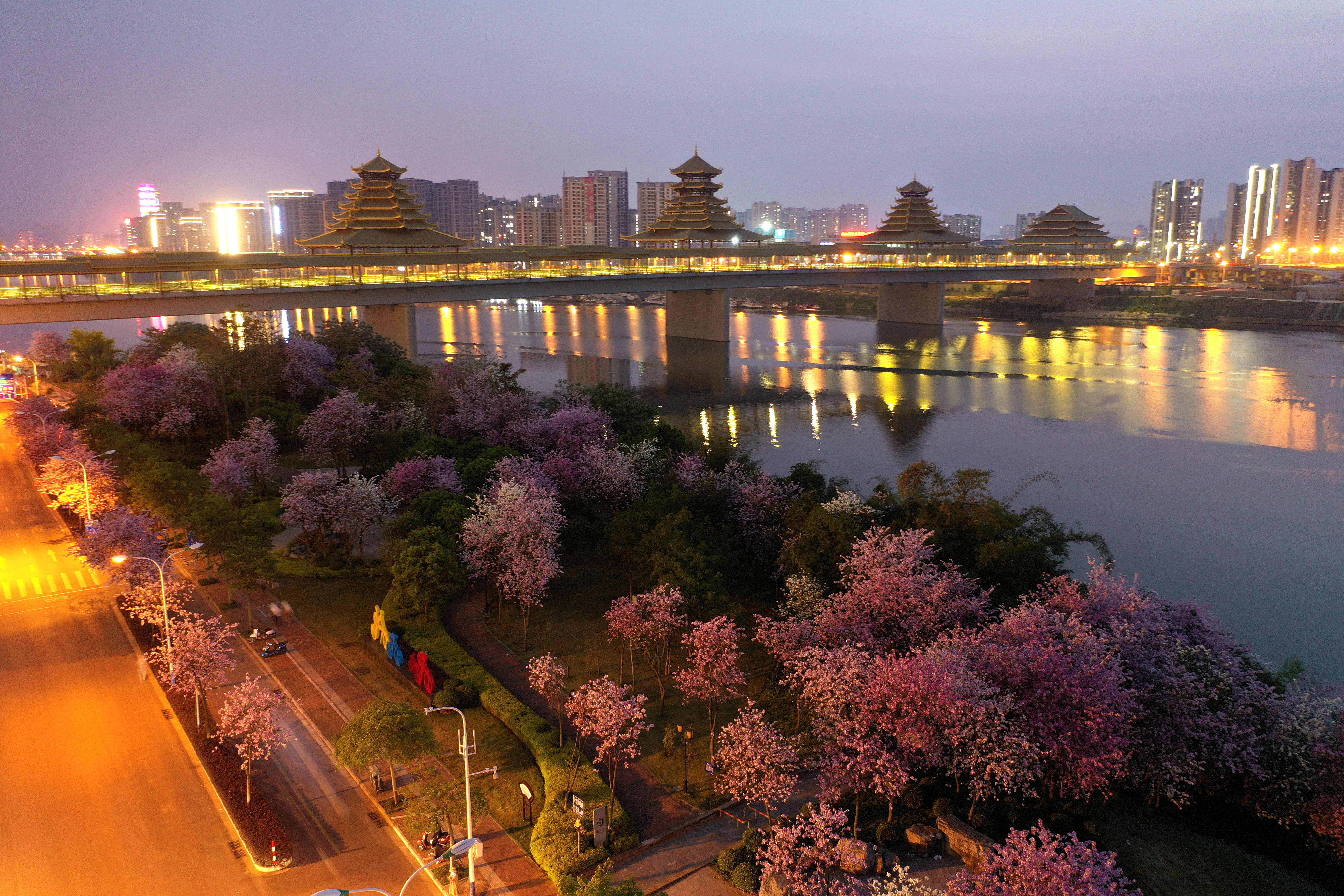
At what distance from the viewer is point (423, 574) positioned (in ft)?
69.4

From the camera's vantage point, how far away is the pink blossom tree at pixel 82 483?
27.7m

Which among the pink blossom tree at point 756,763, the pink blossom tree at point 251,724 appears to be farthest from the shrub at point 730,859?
the pink blossom tree at point 251,724

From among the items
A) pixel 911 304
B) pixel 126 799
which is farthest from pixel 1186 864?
pixel 911 304

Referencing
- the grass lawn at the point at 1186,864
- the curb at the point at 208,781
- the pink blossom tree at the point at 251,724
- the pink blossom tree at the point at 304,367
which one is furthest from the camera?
the pink blossom tree at the point at 304,367

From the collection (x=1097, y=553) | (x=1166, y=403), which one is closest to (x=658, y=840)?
(x=1097, y=553)

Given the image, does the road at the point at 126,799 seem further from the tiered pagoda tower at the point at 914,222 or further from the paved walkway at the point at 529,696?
the tiered pagoda tower at the point at 914,222

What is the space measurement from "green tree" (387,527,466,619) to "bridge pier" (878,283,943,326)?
255ft

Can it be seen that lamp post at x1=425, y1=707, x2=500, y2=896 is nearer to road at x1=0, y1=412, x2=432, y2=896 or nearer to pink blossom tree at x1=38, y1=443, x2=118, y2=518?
road at x1=0, y1=412, x2=432, y2=896

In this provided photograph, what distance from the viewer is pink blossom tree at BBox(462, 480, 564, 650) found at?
21.2 m

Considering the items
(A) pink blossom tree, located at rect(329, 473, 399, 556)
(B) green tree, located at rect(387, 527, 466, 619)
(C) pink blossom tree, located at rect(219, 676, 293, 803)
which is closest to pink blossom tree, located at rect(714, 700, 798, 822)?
(C) pink blossom tree, located at rect(219, 676, 293, 803)

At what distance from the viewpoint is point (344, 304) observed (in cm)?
5303

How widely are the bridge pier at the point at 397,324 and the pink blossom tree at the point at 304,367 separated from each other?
→ 10.9 metres

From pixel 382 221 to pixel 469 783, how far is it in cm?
5577

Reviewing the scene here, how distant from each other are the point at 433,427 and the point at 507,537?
1581 cm
